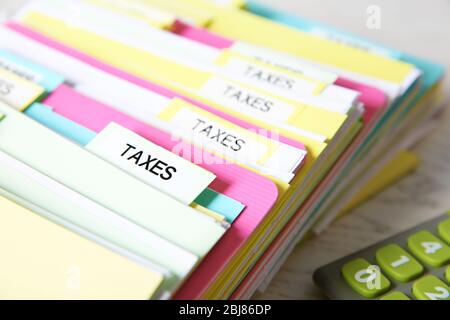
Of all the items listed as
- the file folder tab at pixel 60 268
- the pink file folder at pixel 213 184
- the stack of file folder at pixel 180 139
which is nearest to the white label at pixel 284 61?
the stack of file folder at pixel 180 139

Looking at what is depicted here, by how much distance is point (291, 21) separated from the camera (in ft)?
2.15

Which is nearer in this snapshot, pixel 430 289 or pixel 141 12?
pixel 430 289

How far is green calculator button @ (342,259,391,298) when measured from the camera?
0.44m

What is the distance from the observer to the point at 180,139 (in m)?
0.44

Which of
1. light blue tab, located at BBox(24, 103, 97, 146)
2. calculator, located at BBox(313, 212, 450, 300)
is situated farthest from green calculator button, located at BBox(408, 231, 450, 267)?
light blue tab, located at BBox(24, 103, 97, 146)

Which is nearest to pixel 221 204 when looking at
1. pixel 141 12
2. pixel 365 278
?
pixel 365 278

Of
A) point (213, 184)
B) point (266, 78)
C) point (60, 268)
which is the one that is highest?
point (266, 78)

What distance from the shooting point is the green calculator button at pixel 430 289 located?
1.41ft

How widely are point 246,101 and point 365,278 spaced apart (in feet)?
0.49

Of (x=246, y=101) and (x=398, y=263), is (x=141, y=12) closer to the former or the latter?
(x=246, y=101)

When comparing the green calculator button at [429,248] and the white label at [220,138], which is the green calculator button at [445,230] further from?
the white label at [220,138]
